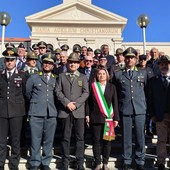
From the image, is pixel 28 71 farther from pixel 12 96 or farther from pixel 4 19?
pixel 4 19

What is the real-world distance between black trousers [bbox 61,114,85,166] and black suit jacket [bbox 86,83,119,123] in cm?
23

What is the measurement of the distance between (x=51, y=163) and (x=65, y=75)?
168 cm

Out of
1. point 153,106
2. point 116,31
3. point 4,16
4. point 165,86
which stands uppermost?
point 116,31

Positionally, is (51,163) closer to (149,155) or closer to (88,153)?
(88,153)

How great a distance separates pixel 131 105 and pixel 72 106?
3.64 feet

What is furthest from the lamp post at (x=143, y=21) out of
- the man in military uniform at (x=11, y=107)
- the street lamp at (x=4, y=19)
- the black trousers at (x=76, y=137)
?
the man in military uniform at (x=11, y=107)

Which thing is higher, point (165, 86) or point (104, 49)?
point (104, 49)

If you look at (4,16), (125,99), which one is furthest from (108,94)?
(4,16)

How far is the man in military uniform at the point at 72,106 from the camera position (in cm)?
516

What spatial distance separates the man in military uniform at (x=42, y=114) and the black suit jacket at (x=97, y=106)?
0.66 meters

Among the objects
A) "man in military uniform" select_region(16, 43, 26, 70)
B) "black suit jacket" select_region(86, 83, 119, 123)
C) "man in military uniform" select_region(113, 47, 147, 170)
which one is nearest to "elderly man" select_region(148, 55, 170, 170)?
"man in military uniform" select_region(113, 47, 147, 170)

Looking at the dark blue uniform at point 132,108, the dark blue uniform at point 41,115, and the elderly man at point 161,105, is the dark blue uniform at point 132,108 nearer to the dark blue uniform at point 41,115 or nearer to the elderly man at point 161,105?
the elderly man at point 161,105

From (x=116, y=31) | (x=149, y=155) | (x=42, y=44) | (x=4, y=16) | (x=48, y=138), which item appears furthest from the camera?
(x=116, y=31)

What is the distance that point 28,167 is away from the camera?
5.38 m
